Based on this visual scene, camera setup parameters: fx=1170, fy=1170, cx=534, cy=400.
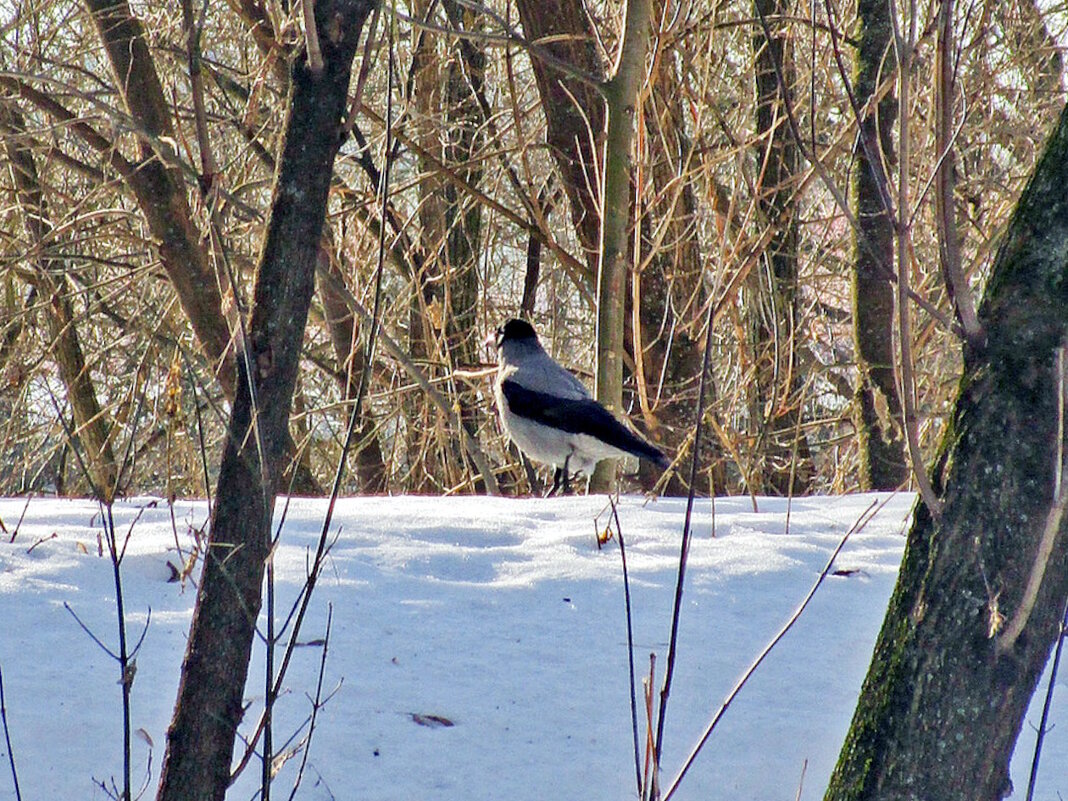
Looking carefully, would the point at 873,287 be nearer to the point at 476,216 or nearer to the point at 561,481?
the point at 561,481

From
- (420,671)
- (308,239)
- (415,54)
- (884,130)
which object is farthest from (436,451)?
(308,239)

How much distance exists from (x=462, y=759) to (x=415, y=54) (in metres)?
5.60

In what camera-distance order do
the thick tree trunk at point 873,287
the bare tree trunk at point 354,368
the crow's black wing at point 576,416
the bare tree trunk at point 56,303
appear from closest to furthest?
1. the crow's black wing at point 576,416
2. the thick tree trunk at point 873,287
3. the bare tree trunk at point 56,303
4. the bare tree trunk at point 354,368

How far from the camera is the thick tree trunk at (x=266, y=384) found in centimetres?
195

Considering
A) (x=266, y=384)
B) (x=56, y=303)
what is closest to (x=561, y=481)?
(x=56, y=303)

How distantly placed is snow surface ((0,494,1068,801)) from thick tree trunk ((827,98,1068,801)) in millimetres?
640

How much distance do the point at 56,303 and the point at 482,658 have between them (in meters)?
5.16

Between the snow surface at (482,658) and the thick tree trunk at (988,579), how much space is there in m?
0.64

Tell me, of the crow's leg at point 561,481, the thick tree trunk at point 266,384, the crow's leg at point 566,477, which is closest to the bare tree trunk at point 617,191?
the crow's leg at point 566,477

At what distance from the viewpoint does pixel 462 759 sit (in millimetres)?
2379

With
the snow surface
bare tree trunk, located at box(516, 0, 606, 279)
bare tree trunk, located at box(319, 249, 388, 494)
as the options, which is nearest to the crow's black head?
bare tree trunk, located at box(516, 0, 606, 279)

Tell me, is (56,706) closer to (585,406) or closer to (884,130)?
(585,406)

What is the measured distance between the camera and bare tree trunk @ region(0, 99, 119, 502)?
23.2ft

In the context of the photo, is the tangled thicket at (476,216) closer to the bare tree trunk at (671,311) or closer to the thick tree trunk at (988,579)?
the bare tree trunk at (671,311)
